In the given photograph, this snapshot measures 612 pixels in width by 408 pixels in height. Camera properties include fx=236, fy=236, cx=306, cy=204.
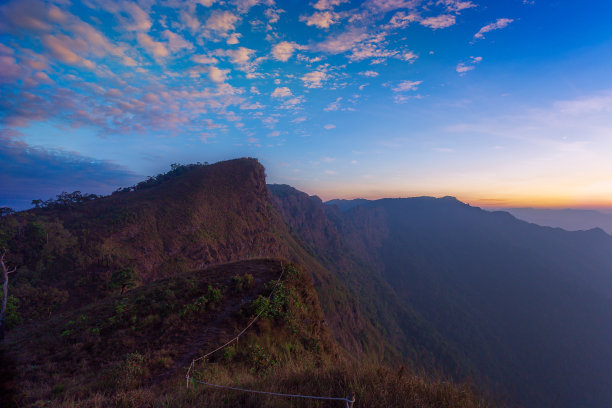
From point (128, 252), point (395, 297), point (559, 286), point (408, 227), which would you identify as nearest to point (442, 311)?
point (395, 297)

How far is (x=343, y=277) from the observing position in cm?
10438

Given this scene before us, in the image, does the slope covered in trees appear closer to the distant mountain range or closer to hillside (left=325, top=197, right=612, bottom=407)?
hillside (left=325, top=197, right=612, bottom=407)

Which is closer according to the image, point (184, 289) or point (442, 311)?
point (184, 289)

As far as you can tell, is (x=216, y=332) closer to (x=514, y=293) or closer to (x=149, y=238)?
(x=149, y=238)

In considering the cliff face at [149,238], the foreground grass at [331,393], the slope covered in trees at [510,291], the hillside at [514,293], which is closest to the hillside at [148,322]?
the foreground grass at [331,393]

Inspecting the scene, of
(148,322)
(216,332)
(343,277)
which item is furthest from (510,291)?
(148,322)

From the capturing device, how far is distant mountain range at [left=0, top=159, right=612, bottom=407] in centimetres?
1163

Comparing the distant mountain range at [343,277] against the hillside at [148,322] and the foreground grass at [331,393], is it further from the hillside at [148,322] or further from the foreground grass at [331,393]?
the foreground grass at [331,393]

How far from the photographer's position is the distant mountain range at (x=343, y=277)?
11.6m

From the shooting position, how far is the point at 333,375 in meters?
4.99

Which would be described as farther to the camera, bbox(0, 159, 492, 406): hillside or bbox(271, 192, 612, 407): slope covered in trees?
bbox(271, 192, 612, 407): slope covered in trees

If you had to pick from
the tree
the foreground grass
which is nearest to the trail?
the foreground grass

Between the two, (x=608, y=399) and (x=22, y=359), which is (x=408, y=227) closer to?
(x=608, y=399)

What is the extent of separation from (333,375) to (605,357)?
503 feet
